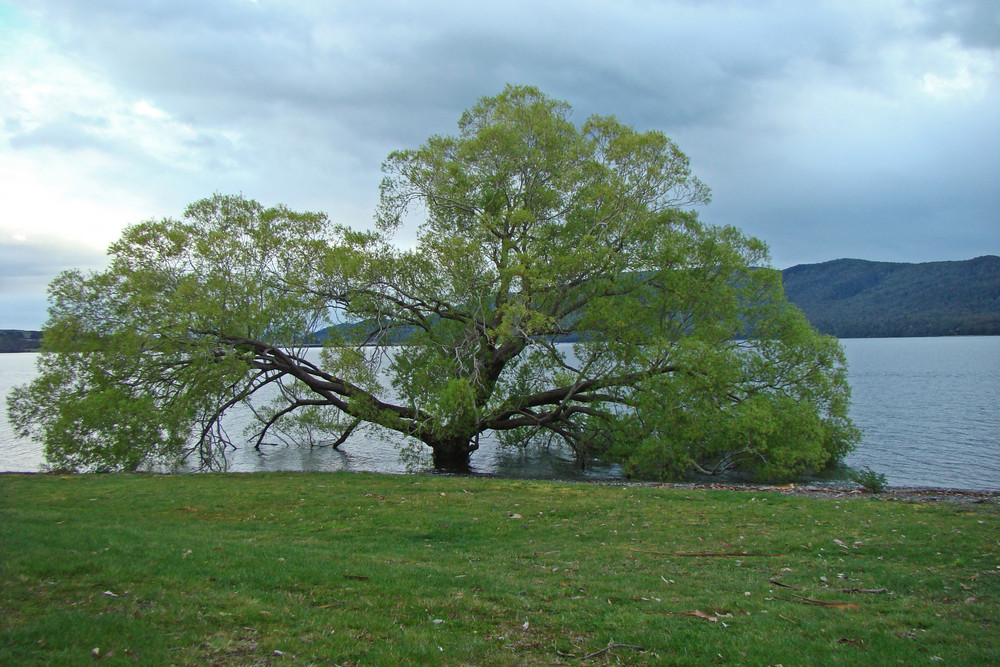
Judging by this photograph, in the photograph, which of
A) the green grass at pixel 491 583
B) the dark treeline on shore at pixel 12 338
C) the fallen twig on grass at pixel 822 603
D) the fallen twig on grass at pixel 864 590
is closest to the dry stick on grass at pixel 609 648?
the green grass at pixel 491 583

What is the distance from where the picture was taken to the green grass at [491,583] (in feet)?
20.9

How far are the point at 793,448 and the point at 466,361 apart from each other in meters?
14.2

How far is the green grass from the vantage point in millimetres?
6371

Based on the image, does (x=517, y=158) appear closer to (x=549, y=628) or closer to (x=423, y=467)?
(x=423, y=467)

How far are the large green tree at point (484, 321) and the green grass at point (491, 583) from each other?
8.91 m

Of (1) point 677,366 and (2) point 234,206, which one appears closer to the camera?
(1) point 677,366

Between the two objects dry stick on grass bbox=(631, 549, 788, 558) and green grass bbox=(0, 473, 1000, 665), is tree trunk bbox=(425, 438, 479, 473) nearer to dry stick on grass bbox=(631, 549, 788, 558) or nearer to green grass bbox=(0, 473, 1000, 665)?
green grass bbox=(0, 473, 1000, 665)

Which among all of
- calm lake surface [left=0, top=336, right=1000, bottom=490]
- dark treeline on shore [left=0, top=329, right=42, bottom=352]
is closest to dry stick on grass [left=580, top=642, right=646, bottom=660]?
calm lake surface [left=0, top=336, right=1000, bottom=490]

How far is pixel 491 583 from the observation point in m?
8.89

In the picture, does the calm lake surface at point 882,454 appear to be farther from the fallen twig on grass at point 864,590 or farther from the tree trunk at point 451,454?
the fallen twig on grass at point 864,590

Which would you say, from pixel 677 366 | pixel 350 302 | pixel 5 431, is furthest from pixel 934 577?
pixel 5 431

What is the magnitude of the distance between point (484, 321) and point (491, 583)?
710 inches

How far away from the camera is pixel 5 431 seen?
132ft

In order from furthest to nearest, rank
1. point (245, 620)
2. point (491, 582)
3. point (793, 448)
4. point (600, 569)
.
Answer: point (793, 448)
point (600, 569)
point (491, 582)
point (245, 620)
